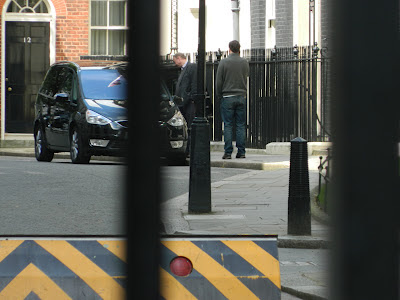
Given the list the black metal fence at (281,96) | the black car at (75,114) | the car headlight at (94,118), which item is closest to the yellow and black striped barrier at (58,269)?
the black car at (75,114)

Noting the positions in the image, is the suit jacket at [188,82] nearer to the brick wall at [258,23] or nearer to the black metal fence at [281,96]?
the black metal fence at [281,96]

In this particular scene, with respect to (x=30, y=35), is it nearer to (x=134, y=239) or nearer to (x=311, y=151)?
(x=311, y=151)

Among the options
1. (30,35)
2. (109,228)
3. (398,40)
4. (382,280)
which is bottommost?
(109,228)

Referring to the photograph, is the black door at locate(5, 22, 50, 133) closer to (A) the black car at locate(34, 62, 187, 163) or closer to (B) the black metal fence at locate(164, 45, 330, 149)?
(B) the black metal fence at locate(164, 45, 330, 149)

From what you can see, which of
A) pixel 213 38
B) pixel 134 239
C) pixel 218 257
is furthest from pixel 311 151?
pixel 134 239

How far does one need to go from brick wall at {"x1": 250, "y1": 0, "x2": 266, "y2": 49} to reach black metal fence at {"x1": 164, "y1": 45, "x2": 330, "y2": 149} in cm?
335

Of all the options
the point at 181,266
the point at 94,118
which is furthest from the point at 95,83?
the point at 181,266

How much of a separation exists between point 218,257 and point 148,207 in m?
3.12

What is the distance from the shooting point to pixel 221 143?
53.2ft

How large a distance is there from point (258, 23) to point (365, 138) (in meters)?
19.5

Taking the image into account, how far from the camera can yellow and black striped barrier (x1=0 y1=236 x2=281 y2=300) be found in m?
3.76

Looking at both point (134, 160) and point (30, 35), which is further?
point (30, 35)

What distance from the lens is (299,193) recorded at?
6824 mm

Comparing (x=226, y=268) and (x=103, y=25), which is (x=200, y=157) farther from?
(x=103, y=25)
